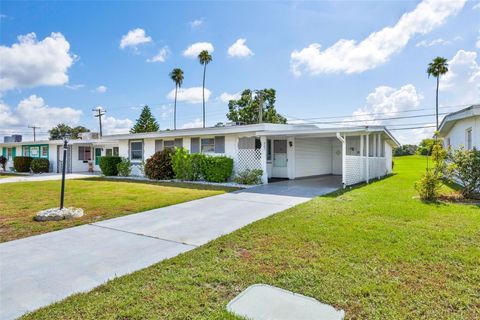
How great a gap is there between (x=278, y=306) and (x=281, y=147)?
1238cm

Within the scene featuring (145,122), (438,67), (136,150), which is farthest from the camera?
(145,122)

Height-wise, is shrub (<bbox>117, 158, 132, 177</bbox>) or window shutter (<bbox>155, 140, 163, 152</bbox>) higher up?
window shutter (<bbox>155, 140, 163, 152</bbox>)

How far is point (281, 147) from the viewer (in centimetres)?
1475

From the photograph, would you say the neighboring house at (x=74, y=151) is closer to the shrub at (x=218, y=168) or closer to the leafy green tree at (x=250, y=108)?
the shrub at (x=218, y=168)

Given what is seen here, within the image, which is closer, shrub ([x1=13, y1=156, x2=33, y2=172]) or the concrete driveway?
the concrete driveway

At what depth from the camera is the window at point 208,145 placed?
1463cm

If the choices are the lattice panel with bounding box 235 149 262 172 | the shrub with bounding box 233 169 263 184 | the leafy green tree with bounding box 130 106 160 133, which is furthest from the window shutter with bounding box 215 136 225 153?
the leafy green tree with bounding box 130 106 160 133

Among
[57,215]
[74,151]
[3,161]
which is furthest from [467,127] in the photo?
[3,161]

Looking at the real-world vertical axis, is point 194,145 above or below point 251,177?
above

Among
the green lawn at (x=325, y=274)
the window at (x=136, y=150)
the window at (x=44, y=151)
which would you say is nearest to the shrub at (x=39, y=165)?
the window at (x=44, y=151)

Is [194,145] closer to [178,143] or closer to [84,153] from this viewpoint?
[178,143]

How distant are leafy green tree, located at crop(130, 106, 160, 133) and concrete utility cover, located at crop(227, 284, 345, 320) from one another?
5211 centimetres

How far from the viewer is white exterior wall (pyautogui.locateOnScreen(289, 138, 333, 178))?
597 inches

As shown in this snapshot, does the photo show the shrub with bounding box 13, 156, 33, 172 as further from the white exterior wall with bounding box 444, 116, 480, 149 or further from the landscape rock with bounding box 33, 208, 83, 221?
the white exterior wall with bounding box 444, 116, 480, 149
